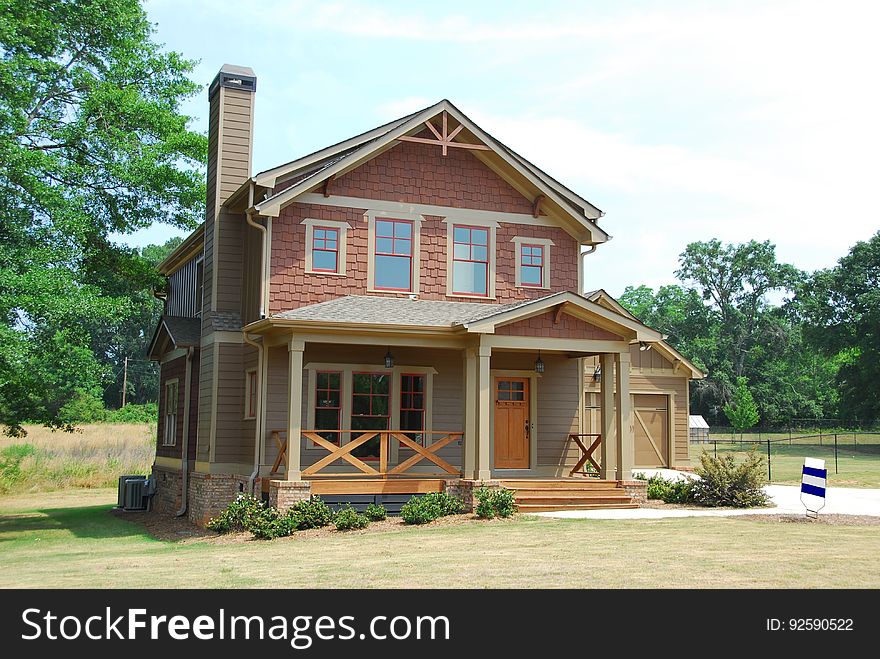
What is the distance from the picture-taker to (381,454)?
18578 millimetres

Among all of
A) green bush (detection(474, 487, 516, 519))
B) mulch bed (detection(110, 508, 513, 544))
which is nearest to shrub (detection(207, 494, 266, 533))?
mulch bed (detection(110, 508, 513, 544))

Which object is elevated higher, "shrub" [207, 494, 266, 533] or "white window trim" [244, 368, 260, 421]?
"white window trim" [244, 368, 260, 421]

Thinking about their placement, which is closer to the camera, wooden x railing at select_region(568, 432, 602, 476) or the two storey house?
the two storey house

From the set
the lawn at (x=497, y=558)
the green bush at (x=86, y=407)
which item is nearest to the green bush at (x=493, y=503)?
the lawn at (x=497, y=558)

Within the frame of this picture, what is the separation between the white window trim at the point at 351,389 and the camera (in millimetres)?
19562

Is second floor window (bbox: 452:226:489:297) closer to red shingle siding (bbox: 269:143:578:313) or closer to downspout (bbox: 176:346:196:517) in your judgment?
red shingle siding (bbox: 269:143:578:313)

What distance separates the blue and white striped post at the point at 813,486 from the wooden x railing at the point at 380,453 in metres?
6.71

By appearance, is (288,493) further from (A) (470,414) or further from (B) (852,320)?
(B) (852,320)

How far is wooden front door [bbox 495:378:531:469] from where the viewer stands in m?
21.3

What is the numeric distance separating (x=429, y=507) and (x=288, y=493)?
2.70 meters

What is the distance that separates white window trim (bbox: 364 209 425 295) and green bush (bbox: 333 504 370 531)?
5.36 meters

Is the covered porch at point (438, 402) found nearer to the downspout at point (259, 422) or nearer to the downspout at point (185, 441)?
the downspout at point (259, 422)

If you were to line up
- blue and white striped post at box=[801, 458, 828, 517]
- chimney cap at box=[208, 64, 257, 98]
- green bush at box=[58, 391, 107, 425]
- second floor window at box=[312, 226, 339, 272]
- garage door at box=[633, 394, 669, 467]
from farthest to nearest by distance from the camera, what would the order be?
1. green bush at box=[58, 391, 107, 425]
2. garage door at box=[633, 394, 669, 467]
3. chimney cap at box=[208, 64, 257, 98]
4. second floor window at box=[312, 226, 339, 272]
5. blue and white striped post at box=[801, 458, 828, 517]
